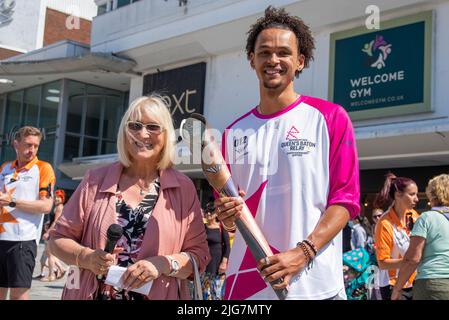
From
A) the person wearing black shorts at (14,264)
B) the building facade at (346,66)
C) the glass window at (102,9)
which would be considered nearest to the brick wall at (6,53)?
the glass window at (102,9)

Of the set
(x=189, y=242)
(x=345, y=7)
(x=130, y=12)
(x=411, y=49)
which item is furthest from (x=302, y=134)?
(x=130, y=12)

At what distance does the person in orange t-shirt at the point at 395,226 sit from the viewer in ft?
18.2

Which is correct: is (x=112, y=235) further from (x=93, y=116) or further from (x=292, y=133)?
(x=93, y=116)

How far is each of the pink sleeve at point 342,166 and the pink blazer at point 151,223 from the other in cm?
78

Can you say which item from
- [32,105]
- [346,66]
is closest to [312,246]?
[346,66]

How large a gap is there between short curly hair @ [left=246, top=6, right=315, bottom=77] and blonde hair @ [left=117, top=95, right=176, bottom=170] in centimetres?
57

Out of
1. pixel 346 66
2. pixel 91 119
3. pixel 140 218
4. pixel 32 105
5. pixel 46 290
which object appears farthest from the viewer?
pixel 32 105

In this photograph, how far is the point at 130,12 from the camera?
20938mm

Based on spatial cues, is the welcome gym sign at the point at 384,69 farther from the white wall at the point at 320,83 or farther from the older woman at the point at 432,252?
the older woman at the point at 432,252

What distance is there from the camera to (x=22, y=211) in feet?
18.4

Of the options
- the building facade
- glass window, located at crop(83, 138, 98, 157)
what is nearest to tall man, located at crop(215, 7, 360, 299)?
the building facade

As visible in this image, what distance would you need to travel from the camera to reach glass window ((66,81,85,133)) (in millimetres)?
23461

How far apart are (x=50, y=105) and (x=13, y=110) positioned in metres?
3.09
